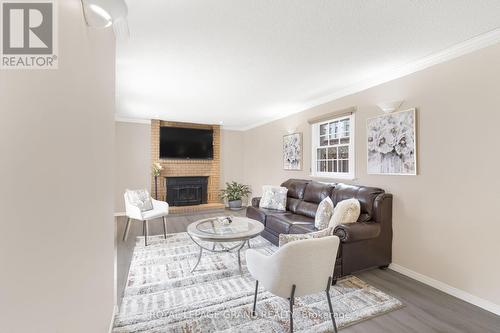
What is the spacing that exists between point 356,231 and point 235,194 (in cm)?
454

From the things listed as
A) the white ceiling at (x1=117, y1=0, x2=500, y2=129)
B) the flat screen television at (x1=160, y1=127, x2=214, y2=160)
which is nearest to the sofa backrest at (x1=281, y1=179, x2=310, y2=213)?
the white ceiling at (x1=117, y1=0, x2=500, y2=129)

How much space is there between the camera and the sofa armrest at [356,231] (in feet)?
8.33

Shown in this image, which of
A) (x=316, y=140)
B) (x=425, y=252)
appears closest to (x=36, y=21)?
(x=425, y=252)

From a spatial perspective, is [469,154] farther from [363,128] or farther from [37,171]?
[37,171]

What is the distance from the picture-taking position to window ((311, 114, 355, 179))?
3.71 m

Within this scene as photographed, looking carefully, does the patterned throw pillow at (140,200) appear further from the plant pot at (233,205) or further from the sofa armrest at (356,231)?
the sofa armrest at (356,231)

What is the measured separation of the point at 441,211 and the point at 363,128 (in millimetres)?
1472

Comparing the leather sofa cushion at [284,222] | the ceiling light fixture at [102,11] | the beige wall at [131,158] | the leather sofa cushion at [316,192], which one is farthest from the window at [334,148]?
the beige wall at [131,158]

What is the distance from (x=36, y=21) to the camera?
2.61 feet

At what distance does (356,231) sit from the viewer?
2580 millimetres

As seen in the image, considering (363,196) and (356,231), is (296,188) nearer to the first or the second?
(363,196)

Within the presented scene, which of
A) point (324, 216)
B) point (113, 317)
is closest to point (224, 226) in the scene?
point (324, 216)

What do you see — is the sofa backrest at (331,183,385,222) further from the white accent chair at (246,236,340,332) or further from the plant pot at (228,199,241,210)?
the plant pot at (228,199,241,210)

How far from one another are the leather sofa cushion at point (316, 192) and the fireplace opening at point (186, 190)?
373cm
